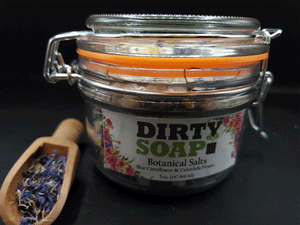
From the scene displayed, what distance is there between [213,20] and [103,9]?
1.62 feet

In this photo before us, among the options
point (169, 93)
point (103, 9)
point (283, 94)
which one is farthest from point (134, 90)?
point (283, 94)

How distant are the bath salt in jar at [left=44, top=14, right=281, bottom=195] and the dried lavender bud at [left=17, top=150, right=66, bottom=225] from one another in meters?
0.07

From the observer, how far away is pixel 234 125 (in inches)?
13.7

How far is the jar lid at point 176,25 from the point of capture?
0.30 metres

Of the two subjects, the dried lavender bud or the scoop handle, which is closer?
the dried lavender bud

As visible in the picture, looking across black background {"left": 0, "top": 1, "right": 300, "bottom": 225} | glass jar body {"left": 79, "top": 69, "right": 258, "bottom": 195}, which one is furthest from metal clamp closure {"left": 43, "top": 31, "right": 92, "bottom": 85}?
black background {"left": 0, "top": 1, "right": 300, "bottom": 225}

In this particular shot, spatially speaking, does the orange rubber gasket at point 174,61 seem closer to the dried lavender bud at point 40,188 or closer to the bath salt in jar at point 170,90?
the bath salt in jar at point 170,90

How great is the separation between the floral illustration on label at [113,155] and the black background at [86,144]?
0.15 ft

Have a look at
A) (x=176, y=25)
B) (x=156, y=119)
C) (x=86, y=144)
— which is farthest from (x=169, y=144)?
(x=86, y=144)

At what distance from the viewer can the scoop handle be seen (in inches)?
17.6

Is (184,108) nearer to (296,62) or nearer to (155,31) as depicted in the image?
(155,31)

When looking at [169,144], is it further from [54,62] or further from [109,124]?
[54,62]

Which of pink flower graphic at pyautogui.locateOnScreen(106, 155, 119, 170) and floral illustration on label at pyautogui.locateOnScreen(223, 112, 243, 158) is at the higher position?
floral illustration on label at pyautogui.locateOnScreen(223, 112, 243, 158)

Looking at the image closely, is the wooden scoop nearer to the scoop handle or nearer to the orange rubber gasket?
the scoop handle
